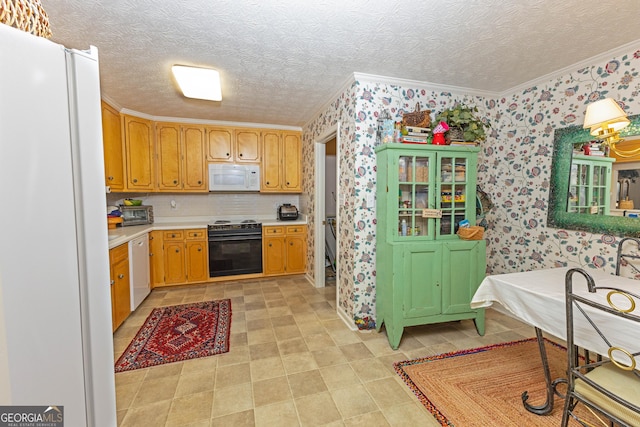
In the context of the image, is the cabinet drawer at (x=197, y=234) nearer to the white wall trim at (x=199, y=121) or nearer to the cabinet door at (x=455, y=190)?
the white wall trim at (x=199, y=121)

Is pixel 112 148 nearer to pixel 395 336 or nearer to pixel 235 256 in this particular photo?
pixel 235 256

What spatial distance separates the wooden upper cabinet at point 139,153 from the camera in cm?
354

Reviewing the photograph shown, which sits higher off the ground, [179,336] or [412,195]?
[412,195]

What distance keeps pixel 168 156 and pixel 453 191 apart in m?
3.77

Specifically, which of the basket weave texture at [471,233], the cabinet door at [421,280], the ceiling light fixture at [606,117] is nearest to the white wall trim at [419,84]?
the ceiling light fixture at [606,117]

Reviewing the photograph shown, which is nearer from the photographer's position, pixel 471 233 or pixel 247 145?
pixel 471 233

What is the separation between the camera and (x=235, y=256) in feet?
13.2

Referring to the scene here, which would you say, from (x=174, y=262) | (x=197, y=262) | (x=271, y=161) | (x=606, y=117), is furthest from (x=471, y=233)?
(x=174, y=262)

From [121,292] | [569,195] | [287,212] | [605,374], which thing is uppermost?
[569,195]

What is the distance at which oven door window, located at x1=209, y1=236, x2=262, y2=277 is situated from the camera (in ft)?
12.9

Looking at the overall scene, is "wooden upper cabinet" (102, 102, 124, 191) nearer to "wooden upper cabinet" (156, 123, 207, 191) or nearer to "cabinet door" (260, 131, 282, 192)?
→ "wooden upper cabinet" (156, 123, 207, 191)

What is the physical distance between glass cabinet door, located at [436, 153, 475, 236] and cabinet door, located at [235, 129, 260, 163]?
9.35ft

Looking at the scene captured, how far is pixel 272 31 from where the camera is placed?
1847 mm

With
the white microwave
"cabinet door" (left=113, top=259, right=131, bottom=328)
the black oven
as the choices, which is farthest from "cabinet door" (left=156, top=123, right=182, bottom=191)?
"cabinet door" (left=113, top=259, right=131, bottom=328)
